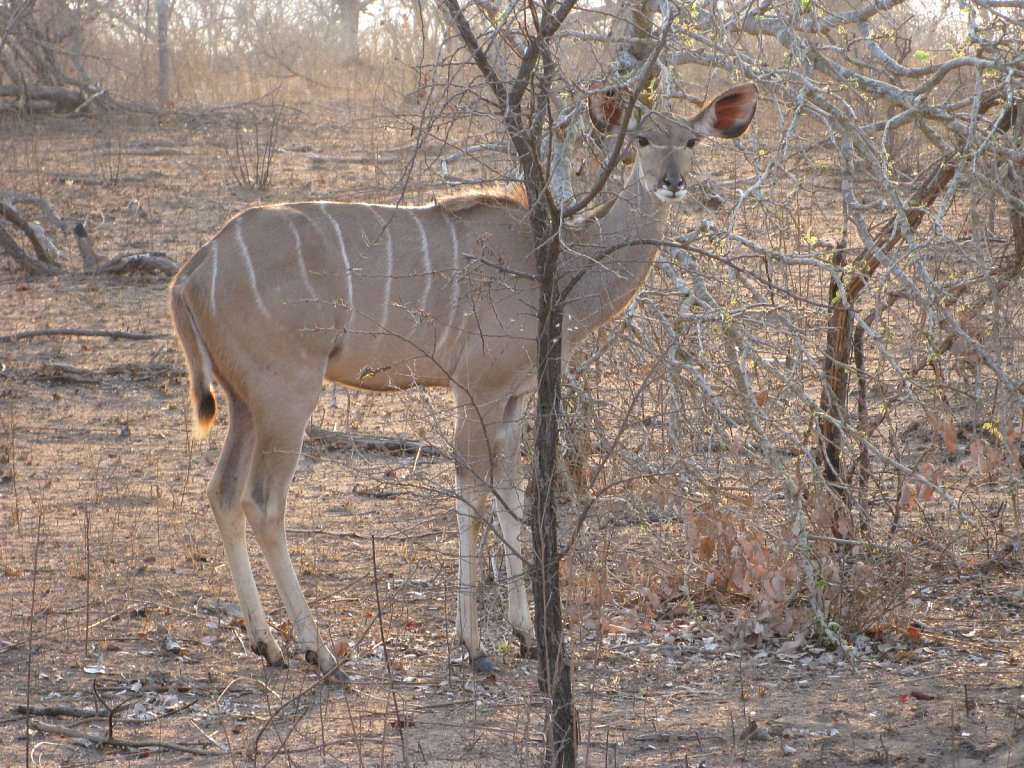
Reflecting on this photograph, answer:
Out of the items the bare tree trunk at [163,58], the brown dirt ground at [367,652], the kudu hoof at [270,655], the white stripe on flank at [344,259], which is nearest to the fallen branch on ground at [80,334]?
the brown dirt ground at [367,652]

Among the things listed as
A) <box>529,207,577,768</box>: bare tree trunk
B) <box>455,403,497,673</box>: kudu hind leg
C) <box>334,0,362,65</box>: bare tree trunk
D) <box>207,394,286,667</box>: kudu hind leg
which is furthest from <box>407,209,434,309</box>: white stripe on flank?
<box>334,0,362,65</box>: bare tree trunk

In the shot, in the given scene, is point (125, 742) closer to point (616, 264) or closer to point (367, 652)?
point (367, 652)

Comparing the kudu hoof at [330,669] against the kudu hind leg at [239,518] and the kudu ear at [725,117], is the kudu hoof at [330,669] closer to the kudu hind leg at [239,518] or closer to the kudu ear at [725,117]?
the kudu hind leg at [239,518]

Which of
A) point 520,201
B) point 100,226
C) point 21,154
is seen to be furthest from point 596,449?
point 21,154

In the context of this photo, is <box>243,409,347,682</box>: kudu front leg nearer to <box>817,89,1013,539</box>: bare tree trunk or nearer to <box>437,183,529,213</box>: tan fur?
<box>437,183,529,213</box>: tan fur

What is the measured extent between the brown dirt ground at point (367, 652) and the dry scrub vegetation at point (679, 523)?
0.01 m

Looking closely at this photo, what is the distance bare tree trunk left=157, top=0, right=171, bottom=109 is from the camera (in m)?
12.4

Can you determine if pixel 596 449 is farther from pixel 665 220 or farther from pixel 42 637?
pixel 42 637

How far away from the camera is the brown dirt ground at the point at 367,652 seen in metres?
3.13

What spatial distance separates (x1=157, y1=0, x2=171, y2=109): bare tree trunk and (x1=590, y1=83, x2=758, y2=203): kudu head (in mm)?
8939

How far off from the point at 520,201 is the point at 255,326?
0.92 metres

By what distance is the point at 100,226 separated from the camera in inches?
347

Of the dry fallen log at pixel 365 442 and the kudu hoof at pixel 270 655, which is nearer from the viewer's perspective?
the kudu hoof at pixel 270 655

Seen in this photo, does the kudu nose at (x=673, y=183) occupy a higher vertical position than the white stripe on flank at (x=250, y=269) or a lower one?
higher
